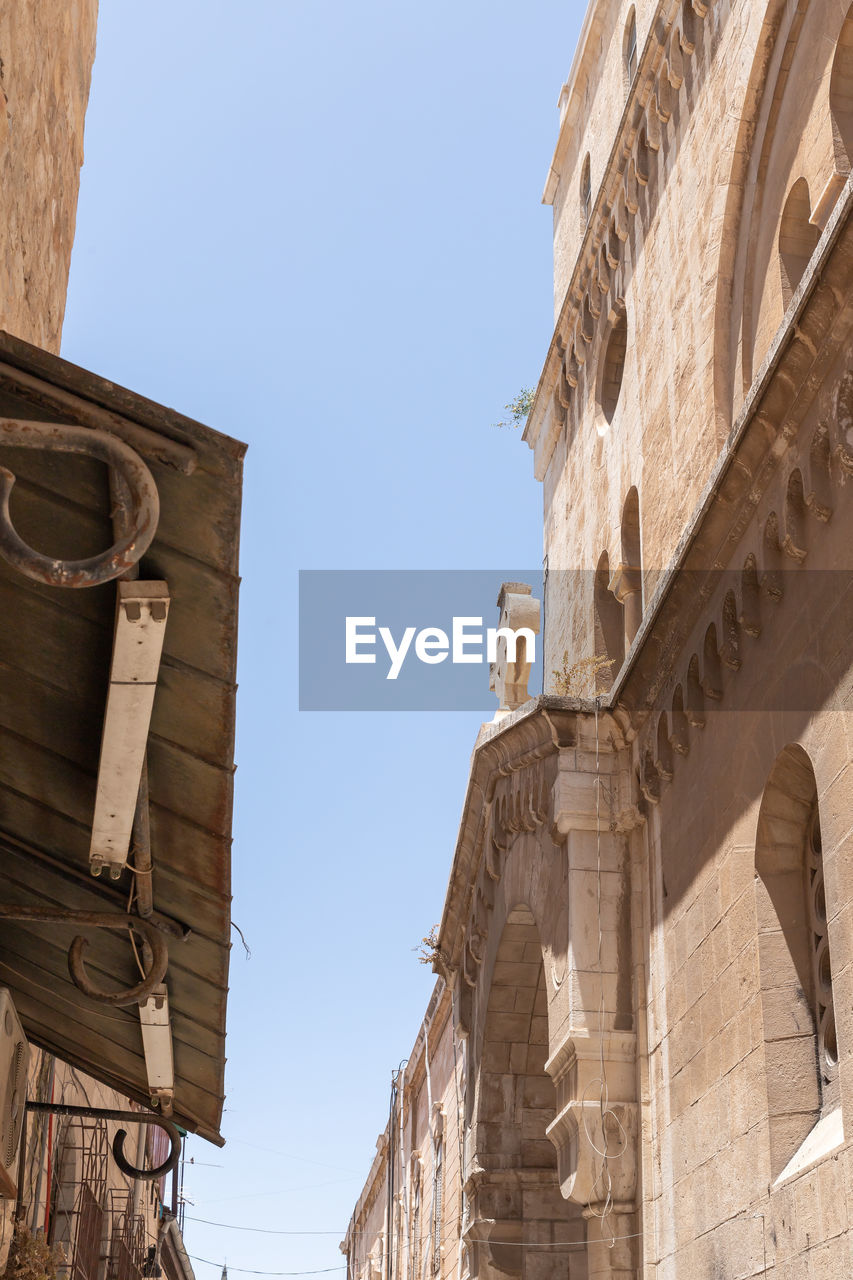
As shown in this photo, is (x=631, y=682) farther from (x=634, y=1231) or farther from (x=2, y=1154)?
(x=2, y=1154)

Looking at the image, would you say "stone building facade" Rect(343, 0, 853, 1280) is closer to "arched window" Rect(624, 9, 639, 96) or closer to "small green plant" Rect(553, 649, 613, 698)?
"arched window" Rect(624, 9, 639, 96)

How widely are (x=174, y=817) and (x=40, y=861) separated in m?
0.80

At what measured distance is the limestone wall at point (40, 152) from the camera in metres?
5.61

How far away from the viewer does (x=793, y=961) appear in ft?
21.4

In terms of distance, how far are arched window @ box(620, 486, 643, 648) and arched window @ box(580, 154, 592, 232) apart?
5314 millimetres

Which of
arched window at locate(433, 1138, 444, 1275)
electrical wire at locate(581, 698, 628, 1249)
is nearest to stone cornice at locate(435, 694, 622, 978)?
electrical wire at locate(581, 698, 628, 1249)

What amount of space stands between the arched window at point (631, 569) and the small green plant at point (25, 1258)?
6851 millimetres

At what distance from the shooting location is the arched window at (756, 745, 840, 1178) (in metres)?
6.24

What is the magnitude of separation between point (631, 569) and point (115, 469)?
32.3ft

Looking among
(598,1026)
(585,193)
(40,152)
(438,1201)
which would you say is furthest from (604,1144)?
(585,193)

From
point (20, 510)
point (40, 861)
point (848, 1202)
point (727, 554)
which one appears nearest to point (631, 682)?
point (727, 554)

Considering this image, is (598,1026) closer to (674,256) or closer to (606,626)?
(606,626)

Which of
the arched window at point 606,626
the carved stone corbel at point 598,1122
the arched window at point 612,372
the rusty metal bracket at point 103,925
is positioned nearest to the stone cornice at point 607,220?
the arched window at point 612,372

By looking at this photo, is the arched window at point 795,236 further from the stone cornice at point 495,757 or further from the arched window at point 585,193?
the arched window at point 585,193
